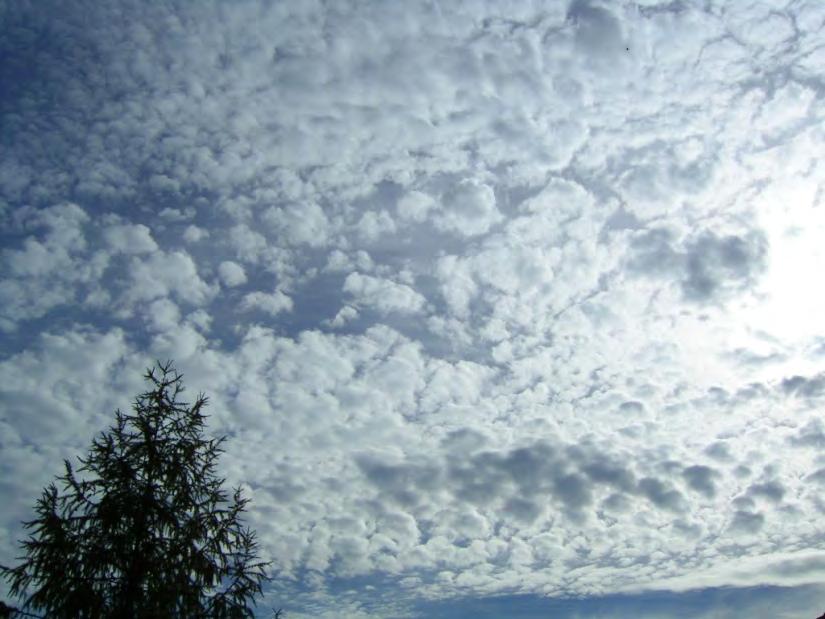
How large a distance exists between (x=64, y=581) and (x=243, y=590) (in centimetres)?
385

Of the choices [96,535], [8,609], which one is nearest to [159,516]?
[96,535]

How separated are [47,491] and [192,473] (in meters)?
3.11

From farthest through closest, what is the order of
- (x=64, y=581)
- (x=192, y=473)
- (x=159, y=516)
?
(x=192, y=473), (x=159, y=516), (x=64, y=581)

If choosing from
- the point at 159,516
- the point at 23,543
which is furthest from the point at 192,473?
the point at 23,543

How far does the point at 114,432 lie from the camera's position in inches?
615

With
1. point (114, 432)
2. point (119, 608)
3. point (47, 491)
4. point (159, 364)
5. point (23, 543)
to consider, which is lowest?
point (119, 608)

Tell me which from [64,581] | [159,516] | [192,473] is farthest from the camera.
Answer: [192,473]

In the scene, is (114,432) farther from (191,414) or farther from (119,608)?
(119,608)

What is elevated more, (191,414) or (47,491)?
(191,414)

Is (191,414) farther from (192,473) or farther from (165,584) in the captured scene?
(165,584)

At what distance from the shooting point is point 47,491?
45.4 feet

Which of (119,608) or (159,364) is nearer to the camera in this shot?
(119,608)

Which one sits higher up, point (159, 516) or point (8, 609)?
point (159, 516)

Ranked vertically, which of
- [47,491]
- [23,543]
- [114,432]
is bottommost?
[23,543]
